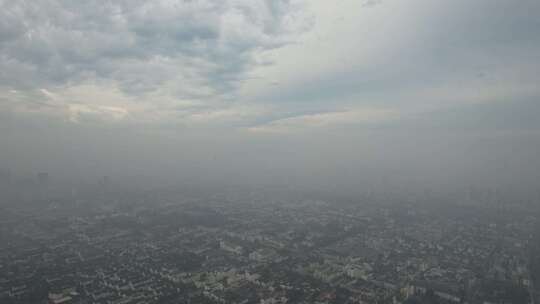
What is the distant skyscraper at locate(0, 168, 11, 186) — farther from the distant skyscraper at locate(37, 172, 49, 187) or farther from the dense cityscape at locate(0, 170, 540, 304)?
the dense cityscape at locate(0, 170, 540, 304)

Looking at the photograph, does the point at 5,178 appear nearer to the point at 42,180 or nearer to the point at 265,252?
the point at 42,180

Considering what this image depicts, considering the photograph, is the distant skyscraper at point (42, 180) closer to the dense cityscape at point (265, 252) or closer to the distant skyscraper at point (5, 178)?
the distant skyscraper at point (5, 178)

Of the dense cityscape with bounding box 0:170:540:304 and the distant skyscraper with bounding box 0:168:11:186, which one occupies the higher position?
the distant skyscraper with bounding box 0:168:11:186

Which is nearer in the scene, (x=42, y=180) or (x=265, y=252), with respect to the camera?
(x=265, y=252)

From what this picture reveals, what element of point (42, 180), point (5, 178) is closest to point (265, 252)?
point (42, 180)

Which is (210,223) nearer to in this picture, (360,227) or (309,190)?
(360,227)

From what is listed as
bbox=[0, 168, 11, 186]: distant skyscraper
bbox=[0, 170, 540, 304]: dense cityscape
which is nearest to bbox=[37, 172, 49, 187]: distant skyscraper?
bbox=[0, 168, 11, 186]: distant skyscraper

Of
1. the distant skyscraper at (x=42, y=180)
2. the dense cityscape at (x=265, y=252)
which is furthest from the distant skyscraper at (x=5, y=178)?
the dense cityscape at (x=265, y=252)

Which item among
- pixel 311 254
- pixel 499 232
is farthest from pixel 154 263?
pixel 499 232

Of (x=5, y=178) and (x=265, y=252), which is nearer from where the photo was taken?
(x=265, y=252)

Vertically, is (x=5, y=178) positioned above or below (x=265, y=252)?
above
